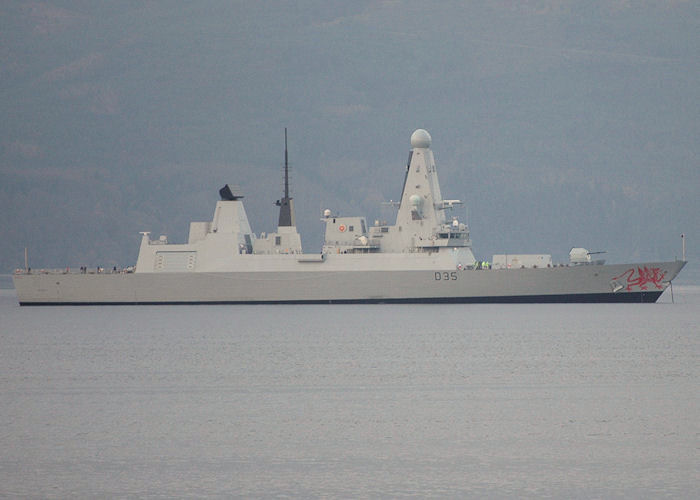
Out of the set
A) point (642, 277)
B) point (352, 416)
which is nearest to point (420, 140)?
point (642, 277)

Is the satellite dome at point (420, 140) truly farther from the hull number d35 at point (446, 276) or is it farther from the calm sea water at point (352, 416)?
the calm sea water at point (352, 416)

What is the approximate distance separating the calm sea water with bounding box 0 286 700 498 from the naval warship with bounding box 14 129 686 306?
12.7 m

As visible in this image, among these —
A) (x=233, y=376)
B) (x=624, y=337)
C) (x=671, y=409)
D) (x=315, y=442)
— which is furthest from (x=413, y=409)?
(x=624, y=337)

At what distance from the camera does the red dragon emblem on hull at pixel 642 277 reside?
47.4m

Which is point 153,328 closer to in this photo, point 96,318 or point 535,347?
point 96,318

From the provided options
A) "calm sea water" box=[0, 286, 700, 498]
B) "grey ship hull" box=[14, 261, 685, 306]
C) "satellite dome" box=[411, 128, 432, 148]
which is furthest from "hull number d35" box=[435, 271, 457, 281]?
"calm sea water" box=[0, 286, 700, 498]

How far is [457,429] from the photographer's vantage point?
16.5m

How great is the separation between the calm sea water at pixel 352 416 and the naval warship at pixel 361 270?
41.7 ft

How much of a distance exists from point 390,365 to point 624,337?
12379 mm

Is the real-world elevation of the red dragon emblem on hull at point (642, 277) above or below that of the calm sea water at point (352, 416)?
above

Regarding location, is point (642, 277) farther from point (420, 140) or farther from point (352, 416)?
point (352, 416)

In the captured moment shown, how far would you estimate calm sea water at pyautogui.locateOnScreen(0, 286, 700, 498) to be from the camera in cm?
1288

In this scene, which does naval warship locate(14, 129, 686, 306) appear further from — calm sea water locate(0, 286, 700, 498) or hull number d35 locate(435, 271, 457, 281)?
calm sea water locate(0, 286, 700, 498)

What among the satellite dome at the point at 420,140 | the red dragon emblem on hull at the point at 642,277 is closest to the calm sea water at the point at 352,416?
the red dragon emblem on hull at the point at 642,277
